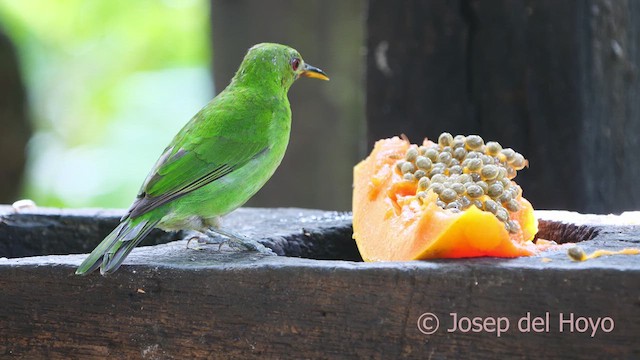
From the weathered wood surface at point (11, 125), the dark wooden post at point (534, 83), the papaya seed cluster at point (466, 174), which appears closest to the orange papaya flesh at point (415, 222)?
the papaya seed cluster at point (466, 174)

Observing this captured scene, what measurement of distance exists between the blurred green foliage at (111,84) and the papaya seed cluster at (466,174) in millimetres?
5981

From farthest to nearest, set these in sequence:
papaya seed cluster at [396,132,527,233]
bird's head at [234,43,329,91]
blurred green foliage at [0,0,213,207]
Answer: blurred green foliage at [0,0,213,207] → bird's head at [234,43,329,91] → papaya seed cluster at [396,132,527,233]

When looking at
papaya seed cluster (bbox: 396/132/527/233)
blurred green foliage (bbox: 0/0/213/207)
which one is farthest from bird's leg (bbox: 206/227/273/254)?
blurred green foliage (bbox: 0/0/213/207)

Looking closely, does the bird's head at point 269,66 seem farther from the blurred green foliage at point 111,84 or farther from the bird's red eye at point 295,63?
the blurred green foliage at point 111,84

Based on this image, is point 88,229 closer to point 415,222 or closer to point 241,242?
point 241,242

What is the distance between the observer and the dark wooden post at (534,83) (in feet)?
14.0

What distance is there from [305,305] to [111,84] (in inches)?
295

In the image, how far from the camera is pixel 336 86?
6.00m

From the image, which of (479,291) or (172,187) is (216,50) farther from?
(479,291)

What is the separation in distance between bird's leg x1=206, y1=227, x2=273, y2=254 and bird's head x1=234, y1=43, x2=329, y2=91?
730 mm

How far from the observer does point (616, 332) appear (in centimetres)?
238

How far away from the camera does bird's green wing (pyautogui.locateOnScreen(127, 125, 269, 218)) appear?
3062mm

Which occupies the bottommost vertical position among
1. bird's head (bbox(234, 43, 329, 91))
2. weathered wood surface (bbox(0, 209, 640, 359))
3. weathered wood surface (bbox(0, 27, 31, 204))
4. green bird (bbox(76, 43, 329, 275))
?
weathered wood surface (bbox(0, 27, 31, 204))

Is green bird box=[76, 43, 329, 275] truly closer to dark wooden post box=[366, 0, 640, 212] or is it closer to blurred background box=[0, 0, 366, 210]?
dark wooden post box=[366, 0, 640, 212]
